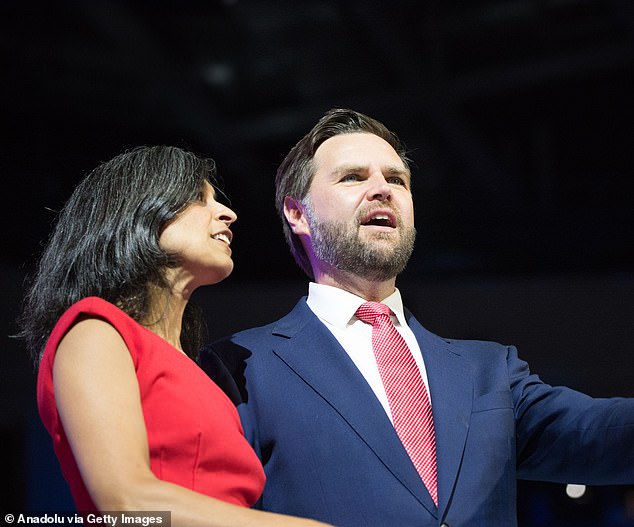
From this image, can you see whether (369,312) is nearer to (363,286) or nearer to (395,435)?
(363,286)

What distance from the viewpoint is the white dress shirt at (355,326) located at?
1653 millimetres

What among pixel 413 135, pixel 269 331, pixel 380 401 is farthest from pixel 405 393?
pixel 413 135

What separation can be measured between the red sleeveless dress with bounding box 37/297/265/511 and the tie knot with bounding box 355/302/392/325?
49cm

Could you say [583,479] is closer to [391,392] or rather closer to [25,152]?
[391,392]

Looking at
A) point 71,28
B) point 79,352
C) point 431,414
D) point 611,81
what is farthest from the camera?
point 611,81

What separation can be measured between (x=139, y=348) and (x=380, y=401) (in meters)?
0.52

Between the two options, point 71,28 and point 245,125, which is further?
point 245,125

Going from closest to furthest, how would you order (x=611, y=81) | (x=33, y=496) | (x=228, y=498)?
(x=228, y=498), (x=33, y=496), (x=611, y=81)

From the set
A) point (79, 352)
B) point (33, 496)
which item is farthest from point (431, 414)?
point (33, 496)

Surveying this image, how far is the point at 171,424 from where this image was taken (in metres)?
1.18

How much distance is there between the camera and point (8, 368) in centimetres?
388

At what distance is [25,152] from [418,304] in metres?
1.96

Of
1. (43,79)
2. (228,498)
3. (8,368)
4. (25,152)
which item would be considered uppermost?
(43,79)

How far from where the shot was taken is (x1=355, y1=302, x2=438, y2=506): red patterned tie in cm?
154
